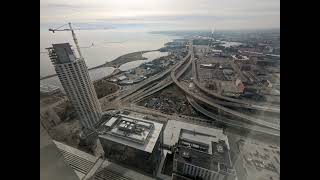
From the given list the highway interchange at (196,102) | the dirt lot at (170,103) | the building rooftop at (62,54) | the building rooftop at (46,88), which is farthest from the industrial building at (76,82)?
the dirt lot at (170,103)

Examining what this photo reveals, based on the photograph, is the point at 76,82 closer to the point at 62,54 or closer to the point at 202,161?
the point at 62,54

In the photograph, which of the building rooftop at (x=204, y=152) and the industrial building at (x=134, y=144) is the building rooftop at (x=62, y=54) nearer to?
the industrial building at (x=134, y=144)

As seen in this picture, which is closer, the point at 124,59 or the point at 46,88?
the point at 46,88

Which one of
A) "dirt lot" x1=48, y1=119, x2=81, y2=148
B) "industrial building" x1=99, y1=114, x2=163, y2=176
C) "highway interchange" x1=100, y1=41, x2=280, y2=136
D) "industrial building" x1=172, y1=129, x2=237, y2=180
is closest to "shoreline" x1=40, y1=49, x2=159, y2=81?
"highway interchange" x1=100, y1=41, x2=280, y2=136

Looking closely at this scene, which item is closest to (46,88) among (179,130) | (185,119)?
(179,130)

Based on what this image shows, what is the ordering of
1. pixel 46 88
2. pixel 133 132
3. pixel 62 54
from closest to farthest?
pixel 46 88, pixel 133 132, pixel 62 54

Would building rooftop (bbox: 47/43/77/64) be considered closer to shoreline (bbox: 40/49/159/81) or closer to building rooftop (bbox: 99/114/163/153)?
building rooftop (bbox: 99/114/163/153)
